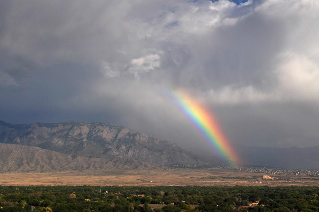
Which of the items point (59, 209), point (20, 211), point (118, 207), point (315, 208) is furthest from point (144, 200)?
point (315, 208)

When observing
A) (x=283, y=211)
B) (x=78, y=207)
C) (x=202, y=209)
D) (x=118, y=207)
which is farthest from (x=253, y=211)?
(x=78, y=207)

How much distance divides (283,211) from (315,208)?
6.27 meters

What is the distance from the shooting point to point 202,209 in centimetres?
5012

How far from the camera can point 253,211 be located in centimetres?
4984

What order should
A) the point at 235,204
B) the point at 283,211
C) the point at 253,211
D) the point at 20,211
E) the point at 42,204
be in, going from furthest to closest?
1. the point at 235,204
2. the point at 42,204
3. the point at 253,211
4. the point at 283,211
5. the point at 20,211

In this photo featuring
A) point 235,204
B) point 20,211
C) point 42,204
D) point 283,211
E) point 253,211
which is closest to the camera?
point 20,211

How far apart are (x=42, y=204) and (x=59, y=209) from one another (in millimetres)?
11477

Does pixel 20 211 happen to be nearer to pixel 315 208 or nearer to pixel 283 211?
pixel 283 211

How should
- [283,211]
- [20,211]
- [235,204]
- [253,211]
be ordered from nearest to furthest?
[20,211], [283,211], [253,211], [235,204]

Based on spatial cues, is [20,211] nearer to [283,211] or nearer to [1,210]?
[1,210]

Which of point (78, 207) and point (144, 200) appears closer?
point (78, 207)

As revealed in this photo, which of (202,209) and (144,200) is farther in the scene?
(144,200)

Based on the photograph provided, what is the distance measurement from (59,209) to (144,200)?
20652 millimetres

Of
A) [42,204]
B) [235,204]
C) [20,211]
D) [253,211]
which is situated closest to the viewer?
[20,211]
